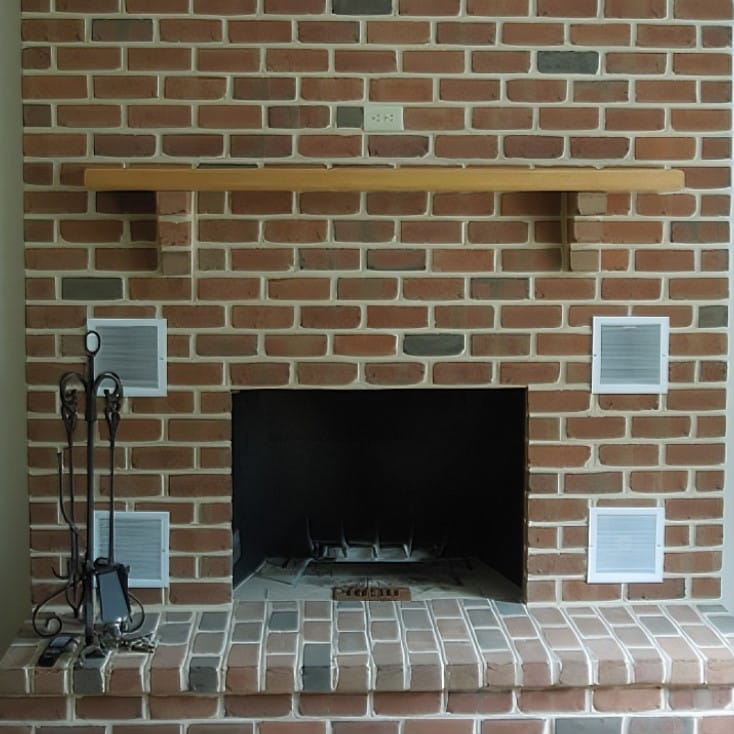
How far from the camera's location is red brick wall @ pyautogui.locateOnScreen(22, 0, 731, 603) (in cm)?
234

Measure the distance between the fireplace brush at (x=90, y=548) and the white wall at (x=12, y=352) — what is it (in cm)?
20

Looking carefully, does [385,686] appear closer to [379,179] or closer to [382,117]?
[379,179]

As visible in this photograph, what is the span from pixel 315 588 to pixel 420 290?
85 cm

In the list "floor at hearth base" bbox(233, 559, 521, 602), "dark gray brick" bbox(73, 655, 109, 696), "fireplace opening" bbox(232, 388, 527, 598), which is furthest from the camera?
"fireplace opening" bbox(232, 388, 527, 598)

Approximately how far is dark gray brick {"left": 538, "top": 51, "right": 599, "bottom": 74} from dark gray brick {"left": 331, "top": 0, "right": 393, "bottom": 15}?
393mm

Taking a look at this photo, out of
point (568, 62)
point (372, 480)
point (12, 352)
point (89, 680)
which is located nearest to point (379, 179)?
point (568, 62)

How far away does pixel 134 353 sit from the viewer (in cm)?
238

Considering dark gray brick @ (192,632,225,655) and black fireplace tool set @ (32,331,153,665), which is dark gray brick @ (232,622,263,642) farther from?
black fireplace tool set @ (32,331,153,665)

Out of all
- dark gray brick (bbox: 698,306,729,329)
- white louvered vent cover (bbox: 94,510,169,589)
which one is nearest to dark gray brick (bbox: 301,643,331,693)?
white louvered vent cover (bbox: 94,510,169,589)

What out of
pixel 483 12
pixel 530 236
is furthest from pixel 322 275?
pixel 483 12

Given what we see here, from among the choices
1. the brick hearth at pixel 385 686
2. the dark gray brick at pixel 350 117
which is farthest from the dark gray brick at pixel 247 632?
the dark gray brick at pixel 350 117

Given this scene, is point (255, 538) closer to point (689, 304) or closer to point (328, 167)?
point (328, 167)

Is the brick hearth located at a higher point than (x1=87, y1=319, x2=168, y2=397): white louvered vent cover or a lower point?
lower

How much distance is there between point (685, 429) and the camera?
2.45 meters
